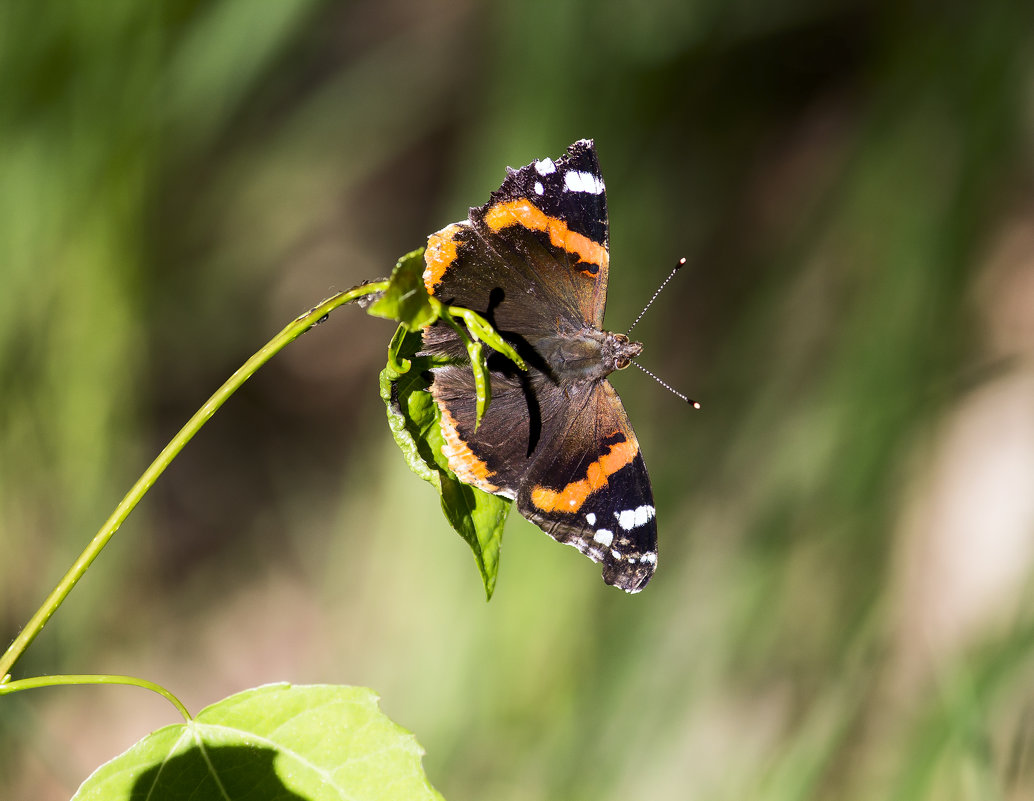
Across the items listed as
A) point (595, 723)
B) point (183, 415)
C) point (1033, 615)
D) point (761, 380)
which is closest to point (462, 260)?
point (1033, 615)

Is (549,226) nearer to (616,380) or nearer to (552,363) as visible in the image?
(552,363)

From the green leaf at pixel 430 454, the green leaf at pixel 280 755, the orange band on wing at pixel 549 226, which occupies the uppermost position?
the orange band on wing at pixel 549 226

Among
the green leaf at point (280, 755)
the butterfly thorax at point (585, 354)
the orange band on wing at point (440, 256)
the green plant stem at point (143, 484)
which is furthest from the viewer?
the butterfly thorax at point (585, 354)

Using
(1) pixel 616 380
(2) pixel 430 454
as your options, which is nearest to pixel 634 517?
(2) pixel 430 454

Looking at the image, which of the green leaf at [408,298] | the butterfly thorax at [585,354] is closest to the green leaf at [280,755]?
the green leaf at [408,298]

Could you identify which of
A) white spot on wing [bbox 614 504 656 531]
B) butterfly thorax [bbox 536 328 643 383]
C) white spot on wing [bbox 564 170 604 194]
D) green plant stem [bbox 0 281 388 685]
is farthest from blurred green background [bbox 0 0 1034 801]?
green plant stem [bbox 0 281 388 685]

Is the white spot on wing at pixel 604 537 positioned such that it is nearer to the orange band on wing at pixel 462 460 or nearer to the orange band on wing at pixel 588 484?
the orange band on wing at pixel 588 484

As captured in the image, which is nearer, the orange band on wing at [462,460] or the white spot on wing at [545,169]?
the orange band on wing at [462,460]

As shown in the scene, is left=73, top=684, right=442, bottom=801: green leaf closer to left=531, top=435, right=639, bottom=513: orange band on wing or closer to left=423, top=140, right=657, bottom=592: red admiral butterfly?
left=423, top=140, right=657, bottom=592: red admiral butterfly
